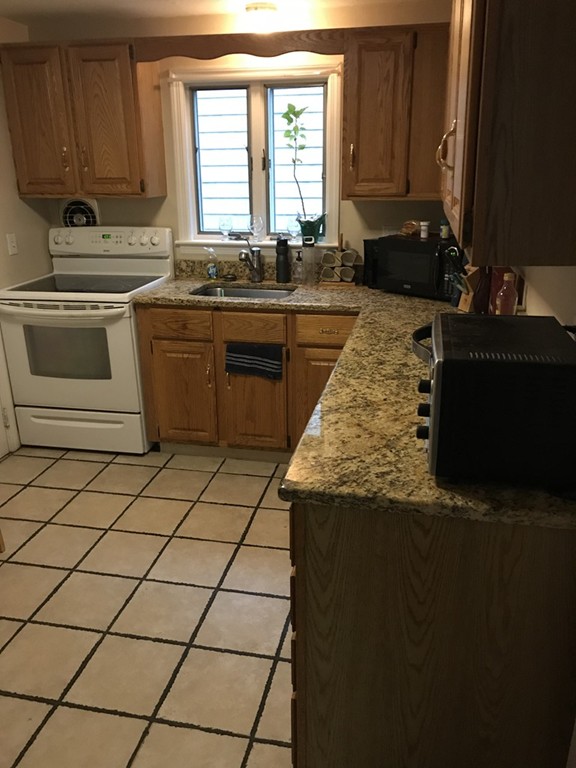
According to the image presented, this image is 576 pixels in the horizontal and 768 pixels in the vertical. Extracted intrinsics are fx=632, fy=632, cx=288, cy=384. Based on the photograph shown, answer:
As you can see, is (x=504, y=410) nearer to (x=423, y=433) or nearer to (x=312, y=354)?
(x=423, y=433)

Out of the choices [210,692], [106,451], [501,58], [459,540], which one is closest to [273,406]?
[106,451]

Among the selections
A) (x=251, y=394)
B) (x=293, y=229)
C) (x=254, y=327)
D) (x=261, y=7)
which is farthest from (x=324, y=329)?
(x=261, y=7)

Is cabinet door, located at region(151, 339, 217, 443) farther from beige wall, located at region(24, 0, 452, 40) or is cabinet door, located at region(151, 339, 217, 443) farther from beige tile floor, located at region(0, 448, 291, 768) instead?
beige wall, located at region(24, 0, 452, 40)

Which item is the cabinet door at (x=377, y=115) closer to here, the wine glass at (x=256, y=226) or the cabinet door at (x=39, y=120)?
the wine glass at (x=256, y=226)

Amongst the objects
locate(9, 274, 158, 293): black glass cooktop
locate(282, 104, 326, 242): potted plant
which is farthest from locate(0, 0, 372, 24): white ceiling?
locate(9, 274, 158, 293): black glass cooktop

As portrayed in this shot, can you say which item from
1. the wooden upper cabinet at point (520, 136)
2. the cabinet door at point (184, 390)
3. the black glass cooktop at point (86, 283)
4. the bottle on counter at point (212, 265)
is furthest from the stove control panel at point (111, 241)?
the wooden upper cabinet at point (520, 136)

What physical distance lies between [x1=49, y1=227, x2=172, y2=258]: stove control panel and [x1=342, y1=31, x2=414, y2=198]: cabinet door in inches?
47.6

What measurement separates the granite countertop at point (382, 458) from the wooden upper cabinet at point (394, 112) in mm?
1085

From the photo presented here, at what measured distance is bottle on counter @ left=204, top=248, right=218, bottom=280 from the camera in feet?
12.4

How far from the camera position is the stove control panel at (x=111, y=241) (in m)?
3.81

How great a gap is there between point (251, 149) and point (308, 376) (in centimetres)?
142

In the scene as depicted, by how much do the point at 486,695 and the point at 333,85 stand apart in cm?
307

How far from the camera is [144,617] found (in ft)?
7.53

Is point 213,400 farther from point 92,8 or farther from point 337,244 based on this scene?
point 92,8
